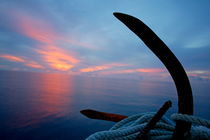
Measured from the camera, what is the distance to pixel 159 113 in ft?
3.40

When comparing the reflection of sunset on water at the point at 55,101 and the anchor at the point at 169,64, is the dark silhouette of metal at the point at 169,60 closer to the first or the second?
the anchor at the point at 169,64

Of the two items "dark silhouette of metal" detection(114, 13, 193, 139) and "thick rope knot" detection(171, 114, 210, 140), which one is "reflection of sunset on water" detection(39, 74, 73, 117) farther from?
"dark silhouette of metal" detection(114, 13, 193, 139)

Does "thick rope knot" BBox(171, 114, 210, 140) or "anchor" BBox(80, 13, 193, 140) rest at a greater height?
"anchor" BBox(80, 13, 193, 140)

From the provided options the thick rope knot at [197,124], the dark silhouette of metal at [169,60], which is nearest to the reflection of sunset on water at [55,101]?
the thick rope knot at [197,124]

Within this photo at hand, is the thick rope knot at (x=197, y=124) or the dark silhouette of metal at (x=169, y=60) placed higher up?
the dark silhouette of metal at (x=169, y=60)

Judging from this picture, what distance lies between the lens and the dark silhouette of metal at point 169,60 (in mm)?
724

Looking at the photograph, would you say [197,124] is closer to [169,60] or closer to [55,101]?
[169,60]

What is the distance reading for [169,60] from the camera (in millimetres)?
861

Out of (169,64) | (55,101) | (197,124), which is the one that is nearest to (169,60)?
(169,64)

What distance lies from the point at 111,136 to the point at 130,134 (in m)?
0.19

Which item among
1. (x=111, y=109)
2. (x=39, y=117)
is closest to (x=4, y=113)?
(x=39, y=117)

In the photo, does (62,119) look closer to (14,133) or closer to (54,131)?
(54,131)

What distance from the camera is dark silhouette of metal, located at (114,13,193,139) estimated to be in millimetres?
724

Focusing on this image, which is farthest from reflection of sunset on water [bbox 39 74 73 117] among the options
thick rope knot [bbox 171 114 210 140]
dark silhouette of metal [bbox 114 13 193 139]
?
dark silhouette of metal [bbox 114 13 193 139]
